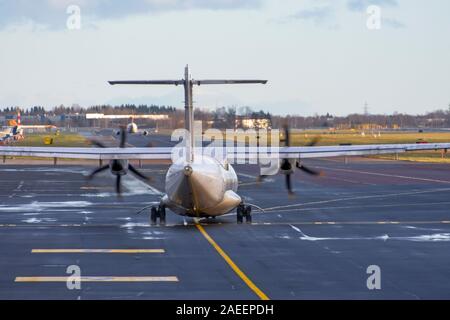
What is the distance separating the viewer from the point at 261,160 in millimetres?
38469

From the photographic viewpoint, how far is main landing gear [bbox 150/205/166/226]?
35272mm

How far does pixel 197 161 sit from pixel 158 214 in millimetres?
4014

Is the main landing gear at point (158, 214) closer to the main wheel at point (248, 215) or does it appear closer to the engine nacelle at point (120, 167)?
the engine nacelle at point (120, 167)

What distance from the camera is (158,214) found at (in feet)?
116

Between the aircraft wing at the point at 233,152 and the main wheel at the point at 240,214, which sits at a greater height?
the aircraft wing at the point at 233,152

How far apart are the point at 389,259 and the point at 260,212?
14.1 metres

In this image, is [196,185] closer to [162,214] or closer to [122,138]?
[162,214]

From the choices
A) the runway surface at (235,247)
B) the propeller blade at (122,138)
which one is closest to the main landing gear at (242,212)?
the runway surface at (235,247)

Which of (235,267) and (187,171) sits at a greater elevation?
(187,171)

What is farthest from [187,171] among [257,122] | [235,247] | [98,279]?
[257,122]

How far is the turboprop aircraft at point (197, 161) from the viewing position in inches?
1259

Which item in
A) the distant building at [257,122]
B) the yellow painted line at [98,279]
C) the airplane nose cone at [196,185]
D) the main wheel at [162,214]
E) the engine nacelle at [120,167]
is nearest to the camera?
the yellow painted line at [98,279]

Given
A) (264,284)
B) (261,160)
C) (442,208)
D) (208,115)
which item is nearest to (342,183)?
(208,115)
